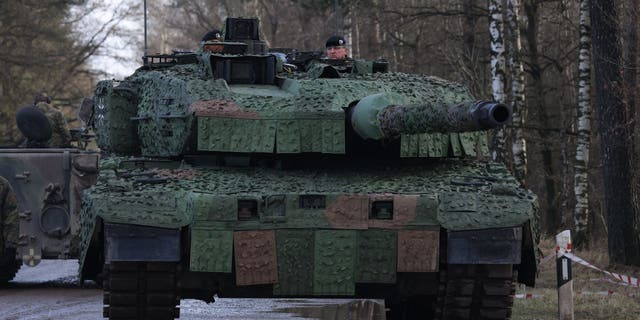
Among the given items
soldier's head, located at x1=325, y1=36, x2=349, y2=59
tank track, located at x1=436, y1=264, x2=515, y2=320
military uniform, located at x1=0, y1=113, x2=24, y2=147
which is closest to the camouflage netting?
tank track, located at x1=436, y1=264, x2=515, y2=320

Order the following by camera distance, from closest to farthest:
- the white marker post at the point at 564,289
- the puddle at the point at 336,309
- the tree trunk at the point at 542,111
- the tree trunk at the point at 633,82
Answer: the white marker post at the point at 564,289, the puddle at the point at 336,309, the tree trunk at the point at 633,82, the tree trunk at the point at 542,111

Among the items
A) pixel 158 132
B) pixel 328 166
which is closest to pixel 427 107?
pixel 328 166

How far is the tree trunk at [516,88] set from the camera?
2286cm

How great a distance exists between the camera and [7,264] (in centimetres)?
1518

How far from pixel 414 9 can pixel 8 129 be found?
39.1 ft

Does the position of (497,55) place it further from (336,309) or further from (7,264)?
(7,264)

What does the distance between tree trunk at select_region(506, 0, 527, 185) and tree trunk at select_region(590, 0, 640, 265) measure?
18.9ft

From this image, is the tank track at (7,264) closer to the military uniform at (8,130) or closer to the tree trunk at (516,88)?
the tree trunk at (516,88)

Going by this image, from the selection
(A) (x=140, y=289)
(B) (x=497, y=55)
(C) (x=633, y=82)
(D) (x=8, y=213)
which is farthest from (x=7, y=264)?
(B) (x=497, y=55)

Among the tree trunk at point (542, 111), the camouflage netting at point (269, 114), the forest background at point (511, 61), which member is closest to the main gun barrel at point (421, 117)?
the camouflage netting at point (269, 114)

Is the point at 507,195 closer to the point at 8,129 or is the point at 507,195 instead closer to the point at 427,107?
the point at 427,107

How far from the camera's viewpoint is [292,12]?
43406mm

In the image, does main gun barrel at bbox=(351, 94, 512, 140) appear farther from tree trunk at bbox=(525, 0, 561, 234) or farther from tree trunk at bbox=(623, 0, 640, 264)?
tree trunk at bbox=(525, 0, 561, 234)

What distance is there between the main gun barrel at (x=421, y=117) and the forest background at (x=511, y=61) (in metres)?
6.96
